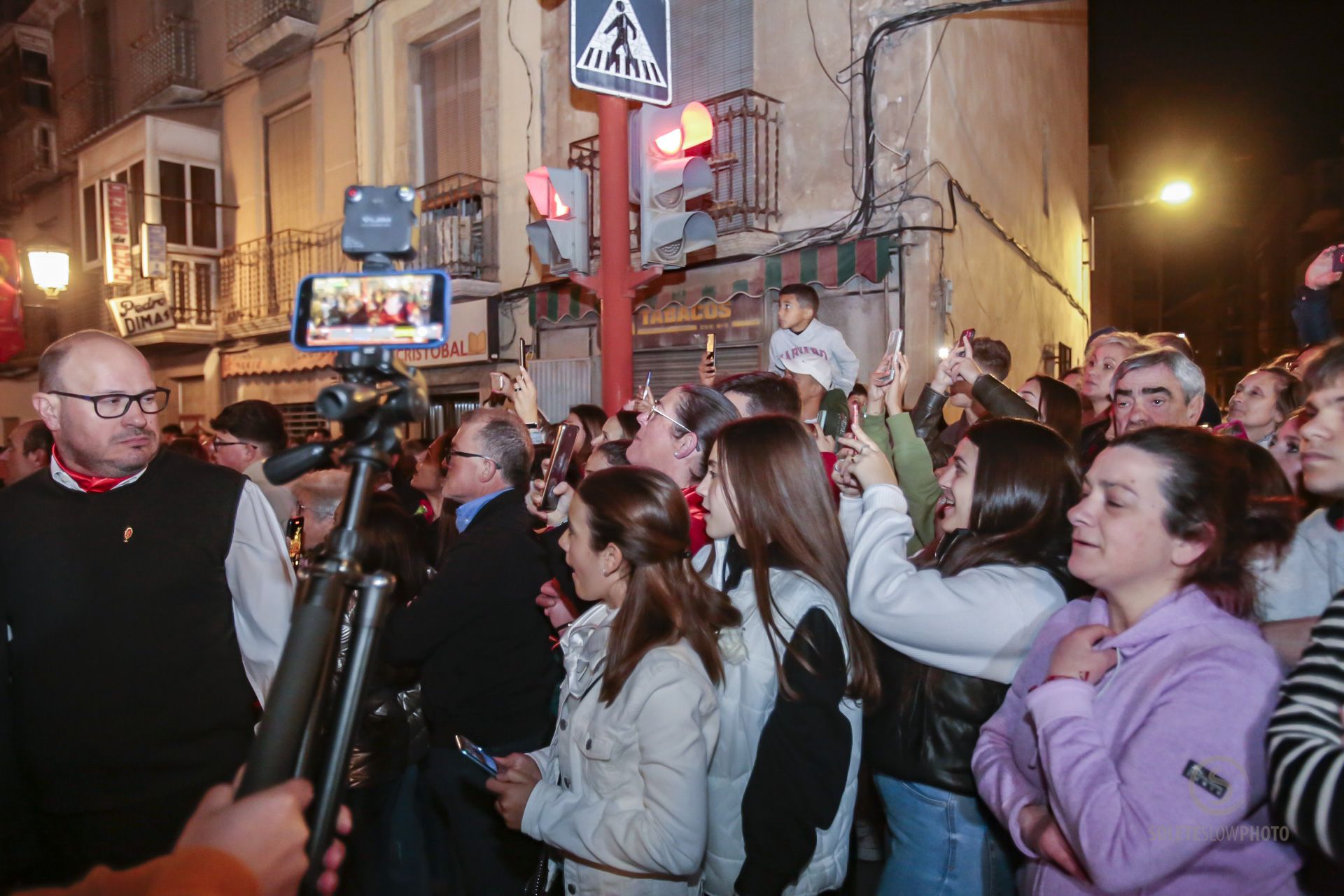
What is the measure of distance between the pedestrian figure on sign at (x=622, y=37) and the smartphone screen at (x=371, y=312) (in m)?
5.87

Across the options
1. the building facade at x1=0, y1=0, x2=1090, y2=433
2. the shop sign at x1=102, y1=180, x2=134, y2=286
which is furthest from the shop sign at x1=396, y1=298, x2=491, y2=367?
the shop sign at x1=102, y1=180, x2=134, y2=286

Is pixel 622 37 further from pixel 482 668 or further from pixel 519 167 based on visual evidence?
pixel 519 167

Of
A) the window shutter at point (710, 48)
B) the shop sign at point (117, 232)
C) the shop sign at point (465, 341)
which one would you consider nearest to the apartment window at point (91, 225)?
the shop sign at point (117, 232)

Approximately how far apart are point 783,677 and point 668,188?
5000 mm

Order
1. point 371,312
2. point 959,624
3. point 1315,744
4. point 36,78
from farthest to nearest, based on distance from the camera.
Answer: point 36,78, point 959,624, point 1315,744, point 371,312

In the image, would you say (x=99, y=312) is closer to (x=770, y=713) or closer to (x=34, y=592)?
(x=34, y=592)

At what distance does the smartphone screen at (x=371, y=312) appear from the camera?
4.37ft

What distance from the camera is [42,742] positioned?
102 inches

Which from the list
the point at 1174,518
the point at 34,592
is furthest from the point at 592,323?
the point at 1174,518

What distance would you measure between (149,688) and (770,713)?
75.5 inches

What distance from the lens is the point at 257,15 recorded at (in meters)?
15.0

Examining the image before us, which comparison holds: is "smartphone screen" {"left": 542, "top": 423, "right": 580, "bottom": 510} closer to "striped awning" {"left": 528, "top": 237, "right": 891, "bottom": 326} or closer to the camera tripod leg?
the camera tripod leg

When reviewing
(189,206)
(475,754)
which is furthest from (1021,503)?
(189,206)

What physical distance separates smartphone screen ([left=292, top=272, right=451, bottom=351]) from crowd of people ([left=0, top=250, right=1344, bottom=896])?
0.71 m
